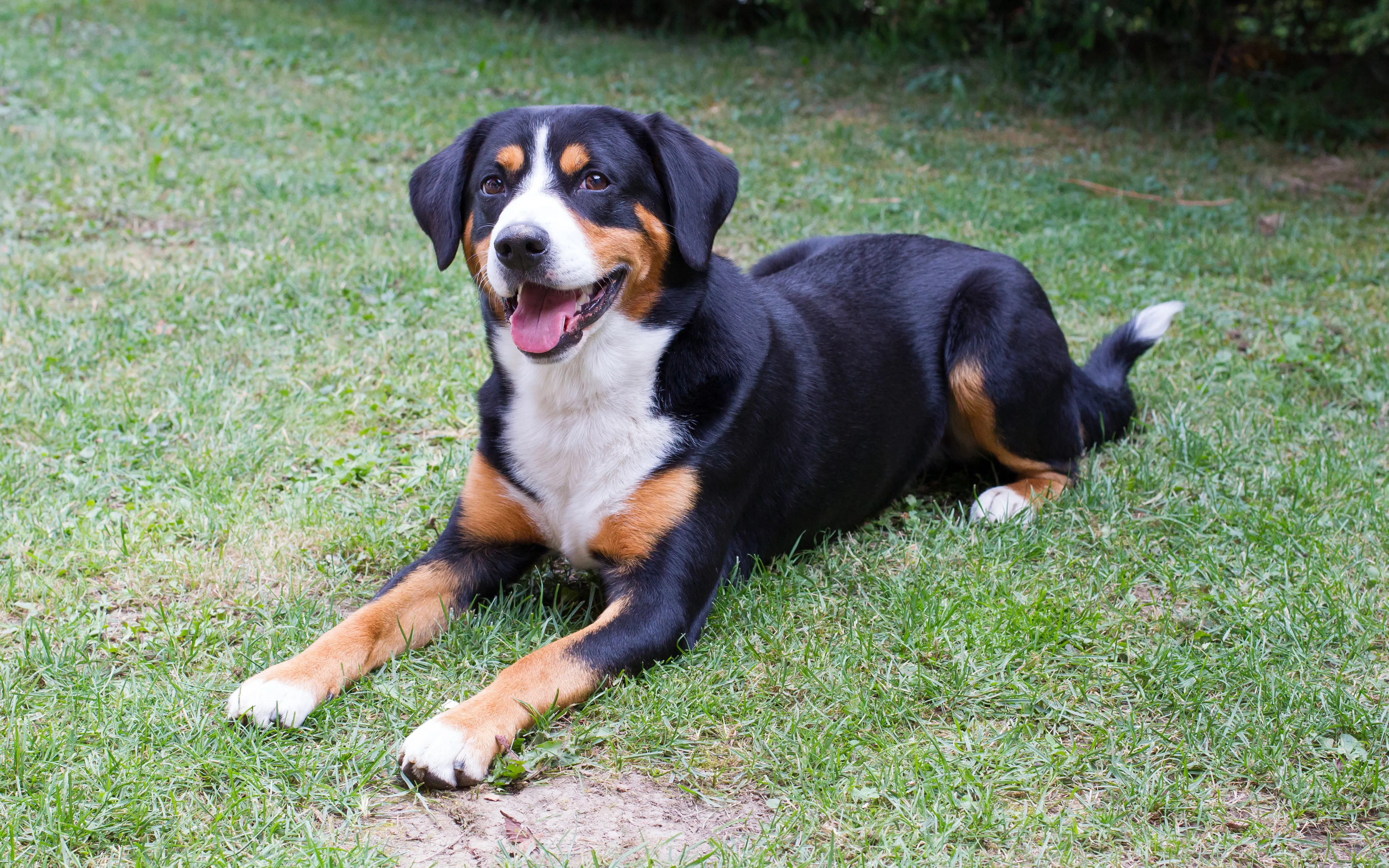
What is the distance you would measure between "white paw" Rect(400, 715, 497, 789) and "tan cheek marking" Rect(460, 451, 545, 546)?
810 millimetres

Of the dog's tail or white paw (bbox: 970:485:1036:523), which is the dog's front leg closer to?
white paw (bbox: 970:485:1036:523)

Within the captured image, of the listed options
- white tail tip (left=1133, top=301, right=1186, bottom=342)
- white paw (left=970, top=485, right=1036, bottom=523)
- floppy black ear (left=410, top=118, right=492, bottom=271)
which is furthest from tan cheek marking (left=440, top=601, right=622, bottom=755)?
white tail tip (left=1133, top=301, right=1186, bottom=342)

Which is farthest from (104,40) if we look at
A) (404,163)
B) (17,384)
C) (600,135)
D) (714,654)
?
(714,654)

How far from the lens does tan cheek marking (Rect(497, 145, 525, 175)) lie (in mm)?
3203

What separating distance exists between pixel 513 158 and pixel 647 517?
1.04 meters

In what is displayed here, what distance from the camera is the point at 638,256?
3.16 metres

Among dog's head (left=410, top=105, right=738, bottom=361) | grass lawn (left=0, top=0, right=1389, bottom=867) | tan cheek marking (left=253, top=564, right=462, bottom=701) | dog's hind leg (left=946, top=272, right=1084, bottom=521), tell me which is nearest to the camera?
grass lawn (left=0, top=0, right=1389, bottom=867)

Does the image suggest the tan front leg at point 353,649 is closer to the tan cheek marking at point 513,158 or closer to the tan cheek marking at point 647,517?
the tan cheek marking at point 647,517

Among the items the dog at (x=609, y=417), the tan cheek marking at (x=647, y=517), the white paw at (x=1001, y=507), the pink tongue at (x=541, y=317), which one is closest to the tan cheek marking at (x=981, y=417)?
the white paw at (x=1001, y=507)

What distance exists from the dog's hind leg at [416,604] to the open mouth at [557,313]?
45cm

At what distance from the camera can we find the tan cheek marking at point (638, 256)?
3092 millimetres

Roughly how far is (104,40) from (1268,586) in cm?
1209

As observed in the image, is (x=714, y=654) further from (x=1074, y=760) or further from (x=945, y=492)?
(x=945, y=492)

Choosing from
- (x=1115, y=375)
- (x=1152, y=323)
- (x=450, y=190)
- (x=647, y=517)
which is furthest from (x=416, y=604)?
(x=1152, y=323)
